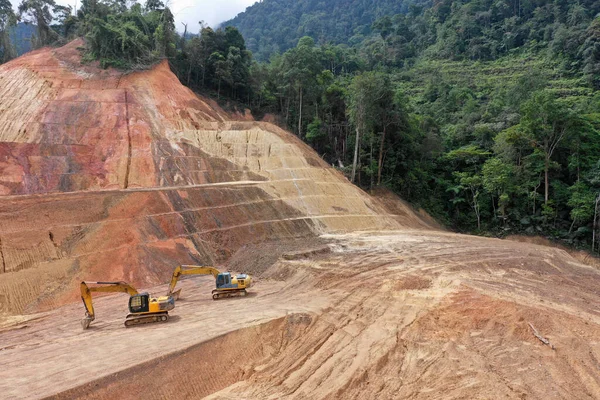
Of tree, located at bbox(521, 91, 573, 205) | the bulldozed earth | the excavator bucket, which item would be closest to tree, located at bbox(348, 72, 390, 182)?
the bulldozed earth

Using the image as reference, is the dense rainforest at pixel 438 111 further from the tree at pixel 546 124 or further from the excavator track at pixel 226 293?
the excavator track at pixel 226 293

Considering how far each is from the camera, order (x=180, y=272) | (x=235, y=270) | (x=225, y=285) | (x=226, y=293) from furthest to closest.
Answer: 1. (x=235, y=270)
2. (x=226, y=293)
3. (x=225, y=285)
4. (x=180, y=272)

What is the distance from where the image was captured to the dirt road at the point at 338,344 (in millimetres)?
8297

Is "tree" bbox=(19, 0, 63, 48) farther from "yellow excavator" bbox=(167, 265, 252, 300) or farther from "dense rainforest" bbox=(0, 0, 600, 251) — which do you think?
"yellow excavator" bbox=(167, 265, 252, 300)

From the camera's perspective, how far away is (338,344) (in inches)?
416

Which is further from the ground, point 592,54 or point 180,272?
point 592,54

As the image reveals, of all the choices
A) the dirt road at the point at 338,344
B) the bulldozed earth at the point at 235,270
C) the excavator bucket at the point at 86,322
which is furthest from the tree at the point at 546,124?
the excavator bucket at the point at 86,322

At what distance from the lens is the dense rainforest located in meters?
32.0

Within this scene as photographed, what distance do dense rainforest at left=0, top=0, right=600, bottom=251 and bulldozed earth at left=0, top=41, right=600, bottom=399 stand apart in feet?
19.5

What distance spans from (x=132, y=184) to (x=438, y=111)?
143ft

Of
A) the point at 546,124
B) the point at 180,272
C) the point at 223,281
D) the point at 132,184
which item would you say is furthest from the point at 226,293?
the point at 546,124

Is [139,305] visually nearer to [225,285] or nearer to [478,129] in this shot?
[225,285]

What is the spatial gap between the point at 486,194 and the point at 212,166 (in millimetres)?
27064

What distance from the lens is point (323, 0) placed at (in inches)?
5413
